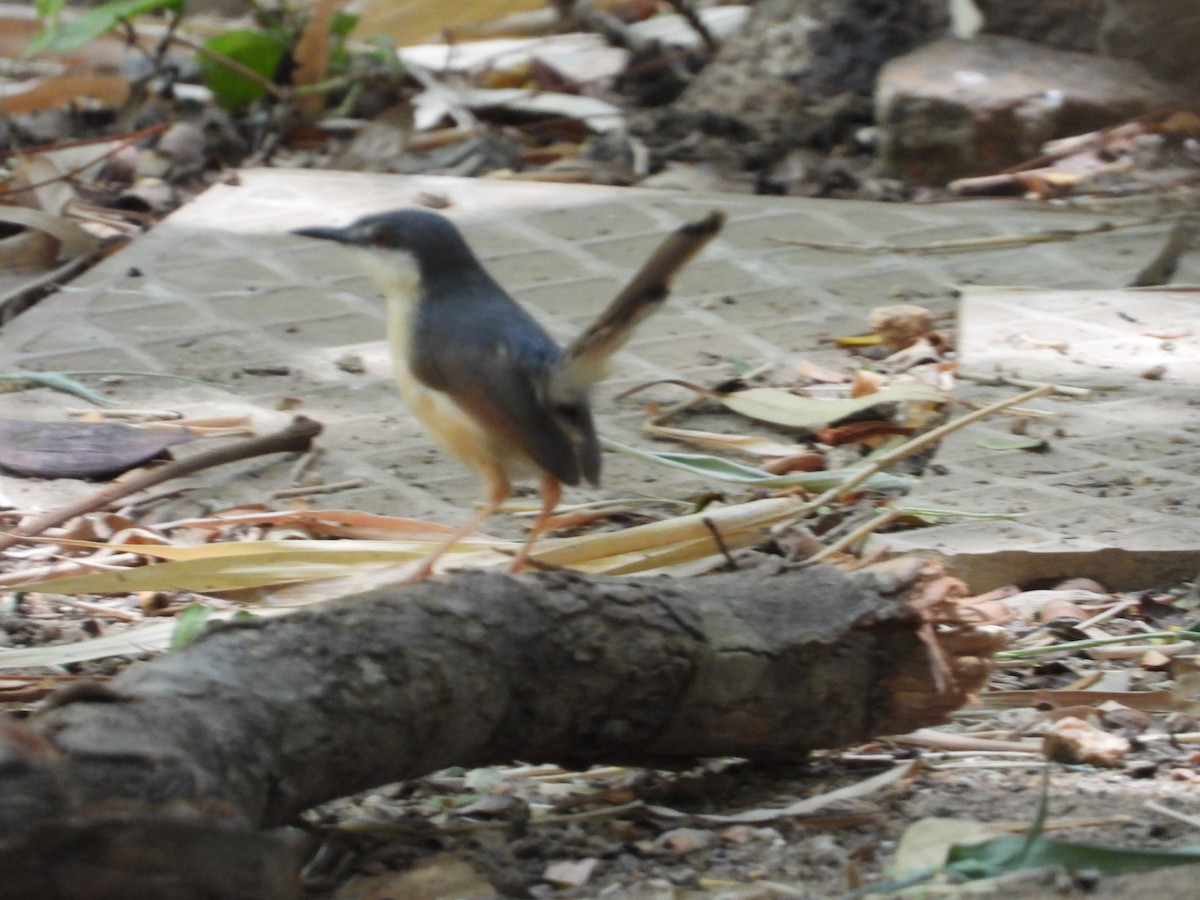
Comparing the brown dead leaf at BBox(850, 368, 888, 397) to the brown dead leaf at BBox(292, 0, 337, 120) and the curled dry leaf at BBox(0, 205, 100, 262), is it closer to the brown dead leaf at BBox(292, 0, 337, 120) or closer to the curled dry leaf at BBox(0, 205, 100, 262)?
the curled dry leaf at BBox(0, 205, 100, 262)

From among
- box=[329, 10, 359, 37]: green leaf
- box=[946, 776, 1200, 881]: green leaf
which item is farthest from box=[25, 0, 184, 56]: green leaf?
box=[946, 776, 1200, 881]: green leaf

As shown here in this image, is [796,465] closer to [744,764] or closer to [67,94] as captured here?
[744,764]

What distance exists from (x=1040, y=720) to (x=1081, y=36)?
6195 mm

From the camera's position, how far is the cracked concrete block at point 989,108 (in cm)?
842

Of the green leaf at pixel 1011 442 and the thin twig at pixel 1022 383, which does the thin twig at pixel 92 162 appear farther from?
the green leaf at pixel 1011 442

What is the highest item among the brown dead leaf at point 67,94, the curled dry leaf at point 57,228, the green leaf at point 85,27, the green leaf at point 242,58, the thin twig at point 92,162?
the green leaf at point 85,27

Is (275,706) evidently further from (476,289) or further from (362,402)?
(362,402)

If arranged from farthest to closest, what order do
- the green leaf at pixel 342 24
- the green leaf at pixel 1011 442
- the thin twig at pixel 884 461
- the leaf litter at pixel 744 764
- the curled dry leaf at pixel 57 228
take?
the green leaf at pixel 342 24 < the curled dry leaf at pixel 57 228 < the green leaf at pixel 1011 442 < the thin twig at pixel 884 461 < the leaf litter at pixel 744 764

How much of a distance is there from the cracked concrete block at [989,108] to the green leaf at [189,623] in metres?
5.57

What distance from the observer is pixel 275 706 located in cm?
260

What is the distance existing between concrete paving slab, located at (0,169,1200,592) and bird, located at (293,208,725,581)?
89 cm

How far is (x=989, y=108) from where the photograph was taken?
8398mm

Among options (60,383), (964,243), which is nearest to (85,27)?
(60,383)

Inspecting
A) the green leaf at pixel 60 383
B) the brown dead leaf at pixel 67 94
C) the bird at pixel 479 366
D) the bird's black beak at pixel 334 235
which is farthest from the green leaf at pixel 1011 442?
the brown dead leaf at pixel 67 94
